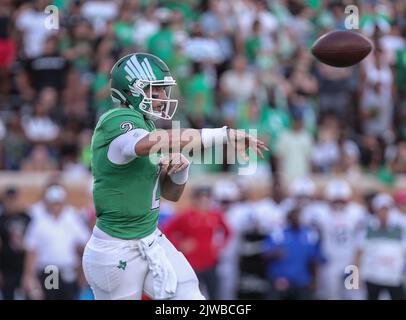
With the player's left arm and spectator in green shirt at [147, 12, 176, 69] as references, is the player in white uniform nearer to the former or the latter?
spectator in green shirt at [147, 12, 176, 69]

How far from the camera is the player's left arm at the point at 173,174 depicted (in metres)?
5.97

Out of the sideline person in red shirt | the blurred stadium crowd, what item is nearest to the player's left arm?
the blurred stadium crowd

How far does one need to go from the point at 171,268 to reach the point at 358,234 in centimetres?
583

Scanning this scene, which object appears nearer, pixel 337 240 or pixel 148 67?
pixel 148 67

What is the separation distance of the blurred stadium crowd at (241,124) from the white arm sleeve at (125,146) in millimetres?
4910

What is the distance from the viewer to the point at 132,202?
233 inches

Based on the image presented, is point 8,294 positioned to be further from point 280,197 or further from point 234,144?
point 234,144

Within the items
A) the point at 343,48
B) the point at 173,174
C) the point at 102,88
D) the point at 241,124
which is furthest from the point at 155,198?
the point at 102,88

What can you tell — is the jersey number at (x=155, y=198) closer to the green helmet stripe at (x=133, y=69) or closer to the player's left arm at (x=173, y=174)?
the player's left arm at (x=173, y=174)

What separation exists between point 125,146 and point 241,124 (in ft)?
21.9

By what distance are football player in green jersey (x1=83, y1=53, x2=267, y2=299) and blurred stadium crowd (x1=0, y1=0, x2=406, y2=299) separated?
4679 mm
